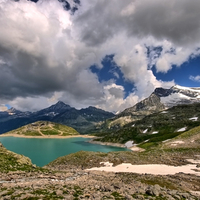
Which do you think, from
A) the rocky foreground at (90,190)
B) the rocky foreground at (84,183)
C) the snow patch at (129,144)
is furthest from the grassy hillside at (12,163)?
the snow patch at (129,144)

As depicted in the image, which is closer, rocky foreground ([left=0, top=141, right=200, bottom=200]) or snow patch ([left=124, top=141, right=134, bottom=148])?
rocky foreground ([left=0, top=141, right=200, bottom=200])

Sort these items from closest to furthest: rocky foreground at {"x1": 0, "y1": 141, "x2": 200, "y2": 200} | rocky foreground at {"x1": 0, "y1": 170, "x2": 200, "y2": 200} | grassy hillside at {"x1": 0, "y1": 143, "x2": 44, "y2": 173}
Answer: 1. rocky foreground at {"x1": 0, "y1": 170, "x2": 200, "y2": 200}
2. rocky foreground at {"x1": 0, "y1": 141, "x2": 200, "y2": 200}
3. grassy hillside at {"x1": 0, "y1": 143, "x2": 44, "y2": 173}

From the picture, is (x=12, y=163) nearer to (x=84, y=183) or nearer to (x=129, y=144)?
(x=84, y=183)

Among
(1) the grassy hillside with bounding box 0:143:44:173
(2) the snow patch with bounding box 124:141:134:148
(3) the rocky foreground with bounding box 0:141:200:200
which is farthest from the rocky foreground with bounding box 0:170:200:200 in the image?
(2) the snow patch with bounding box 124:141:134:148

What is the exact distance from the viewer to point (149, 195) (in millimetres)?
23219

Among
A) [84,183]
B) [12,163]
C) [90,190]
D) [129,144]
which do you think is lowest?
[84,183]

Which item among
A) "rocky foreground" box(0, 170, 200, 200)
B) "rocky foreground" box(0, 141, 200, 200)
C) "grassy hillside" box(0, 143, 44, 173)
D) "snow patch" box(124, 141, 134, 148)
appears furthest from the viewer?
"snow patch" box(124, 141, 134, 148)

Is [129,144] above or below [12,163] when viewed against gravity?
above

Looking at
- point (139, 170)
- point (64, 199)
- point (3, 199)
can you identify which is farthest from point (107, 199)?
point (139, 170)

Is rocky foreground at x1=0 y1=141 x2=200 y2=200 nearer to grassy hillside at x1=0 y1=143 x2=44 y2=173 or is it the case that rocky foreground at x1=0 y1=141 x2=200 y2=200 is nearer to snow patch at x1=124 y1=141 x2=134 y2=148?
grassy hillside at x1=0 y1=143 x2=44 y2=173

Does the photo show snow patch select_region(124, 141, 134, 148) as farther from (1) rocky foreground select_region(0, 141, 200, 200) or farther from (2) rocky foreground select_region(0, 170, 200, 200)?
(2) rocky foreground select_region(0, 170, 200, 200)

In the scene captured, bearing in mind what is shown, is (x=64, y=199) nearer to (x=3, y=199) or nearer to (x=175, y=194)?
(x=3, y=199)

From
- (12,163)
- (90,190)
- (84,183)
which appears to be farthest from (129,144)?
(90,190)

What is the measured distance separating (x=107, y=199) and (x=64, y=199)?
15.6ft
